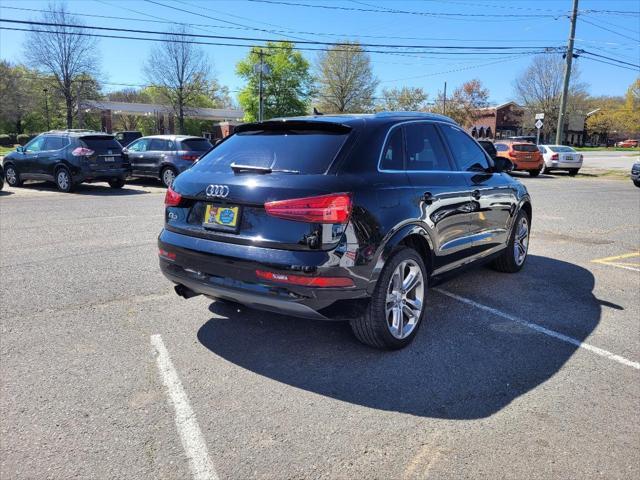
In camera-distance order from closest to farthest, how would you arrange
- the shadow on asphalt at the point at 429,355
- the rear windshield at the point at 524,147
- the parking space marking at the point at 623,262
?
the shadow on asphalt at the point at 429,355 < the parking space marking at the point at 623,262 < the rear windshield at the point at 524,147

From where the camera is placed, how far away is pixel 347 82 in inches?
2709

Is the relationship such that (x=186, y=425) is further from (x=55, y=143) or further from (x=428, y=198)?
(x=55, y=143)

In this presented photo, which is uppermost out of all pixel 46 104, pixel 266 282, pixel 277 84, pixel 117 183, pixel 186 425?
pixel 277 84

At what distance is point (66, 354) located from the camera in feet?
11.9

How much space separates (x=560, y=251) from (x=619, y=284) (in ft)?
5.67

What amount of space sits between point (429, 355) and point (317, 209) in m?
1.45

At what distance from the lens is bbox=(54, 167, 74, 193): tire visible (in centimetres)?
1384

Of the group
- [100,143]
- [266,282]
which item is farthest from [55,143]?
[266,282]

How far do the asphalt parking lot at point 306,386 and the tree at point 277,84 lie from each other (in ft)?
212

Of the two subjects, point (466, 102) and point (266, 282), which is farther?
point (466, 102)

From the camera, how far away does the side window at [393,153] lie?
375cm

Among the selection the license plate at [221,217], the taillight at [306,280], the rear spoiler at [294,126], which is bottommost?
the taillight at [306,280]

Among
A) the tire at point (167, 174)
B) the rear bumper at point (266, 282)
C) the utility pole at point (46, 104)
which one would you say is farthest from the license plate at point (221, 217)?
the utility pole at point (46, 104)

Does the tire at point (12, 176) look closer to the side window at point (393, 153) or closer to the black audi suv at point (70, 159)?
the black audi suv at point (70, 159)
